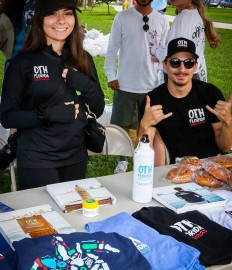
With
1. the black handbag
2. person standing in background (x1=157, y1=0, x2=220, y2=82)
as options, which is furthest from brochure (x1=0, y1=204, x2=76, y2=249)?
person standing in background (x1=157, y1=0, x2=220, y2=82)

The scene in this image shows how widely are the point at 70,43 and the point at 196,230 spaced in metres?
1.37

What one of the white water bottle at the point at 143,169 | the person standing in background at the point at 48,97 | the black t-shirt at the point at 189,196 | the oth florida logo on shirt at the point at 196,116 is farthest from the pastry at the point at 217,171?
the person standing in background at the point at 48,97

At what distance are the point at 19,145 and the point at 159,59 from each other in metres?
2.00

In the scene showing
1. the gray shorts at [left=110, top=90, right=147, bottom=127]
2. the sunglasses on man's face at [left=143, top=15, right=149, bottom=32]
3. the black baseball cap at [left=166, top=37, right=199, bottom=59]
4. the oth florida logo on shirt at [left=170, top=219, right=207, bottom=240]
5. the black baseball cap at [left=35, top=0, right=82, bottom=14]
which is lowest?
the gray shorts at [left=110, top=90, right=147, bottom=127]

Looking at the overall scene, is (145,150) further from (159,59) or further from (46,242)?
(159,59)

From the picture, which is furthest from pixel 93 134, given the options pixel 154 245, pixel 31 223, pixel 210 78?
pixel 210 78

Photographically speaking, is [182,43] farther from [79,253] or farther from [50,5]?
[79,253]

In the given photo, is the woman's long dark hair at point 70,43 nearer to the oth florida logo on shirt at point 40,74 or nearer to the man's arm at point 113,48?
the oth florida logo on shirt at point 40,74

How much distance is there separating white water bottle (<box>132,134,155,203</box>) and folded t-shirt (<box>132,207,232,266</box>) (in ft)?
0.37

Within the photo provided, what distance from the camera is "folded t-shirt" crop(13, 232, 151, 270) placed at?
1127 millimetres

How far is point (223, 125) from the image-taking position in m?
2.60

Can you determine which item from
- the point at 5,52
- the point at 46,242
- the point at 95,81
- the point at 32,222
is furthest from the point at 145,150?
the point at 5,52

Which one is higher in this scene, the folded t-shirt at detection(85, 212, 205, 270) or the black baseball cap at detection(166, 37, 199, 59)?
the black baseball cap at detection(166, 37, 199, 59)

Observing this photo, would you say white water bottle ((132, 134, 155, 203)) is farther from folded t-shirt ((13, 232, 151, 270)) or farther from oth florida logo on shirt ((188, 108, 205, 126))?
oth florida logo on shirt ((188, 108, 205, 126))
